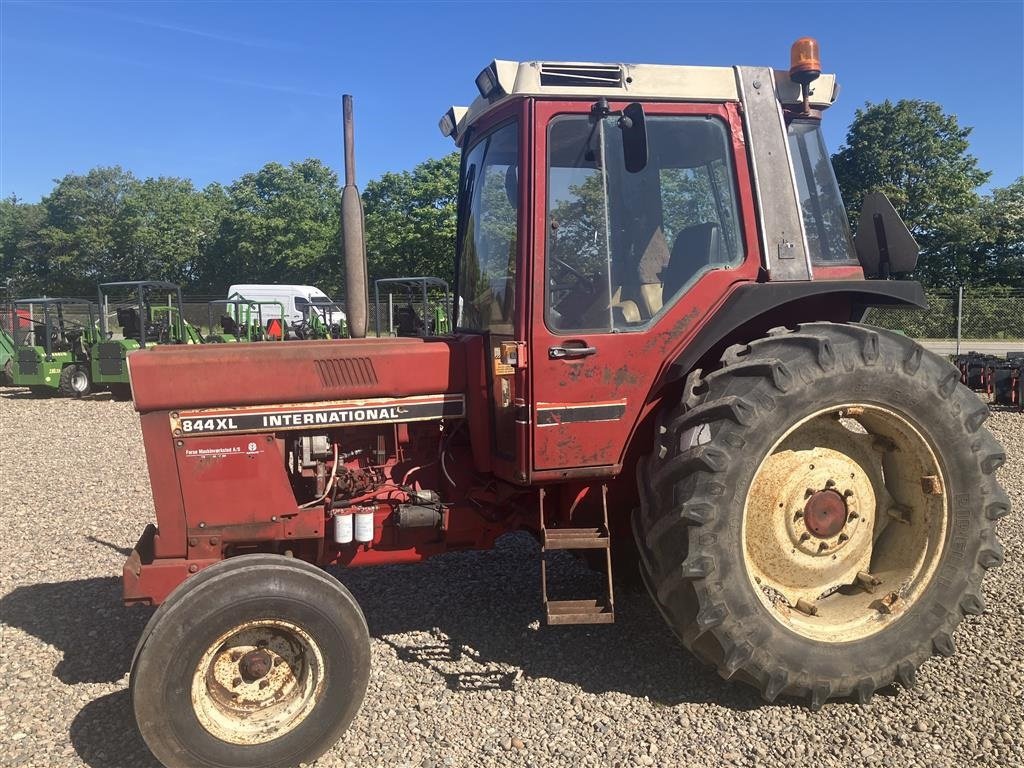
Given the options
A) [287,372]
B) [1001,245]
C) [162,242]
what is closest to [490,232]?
[287,372]

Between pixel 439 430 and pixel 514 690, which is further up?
pixel 439 430

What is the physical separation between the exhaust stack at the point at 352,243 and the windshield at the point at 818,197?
206cm

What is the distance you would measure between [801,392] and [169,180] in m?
67.8

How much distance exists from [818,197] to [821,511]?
151 cm

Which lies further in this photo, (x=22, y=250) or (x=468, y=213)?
(x=22, y=250)

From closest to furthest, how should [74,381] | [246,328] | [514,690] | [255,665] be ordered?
1. [255,665]
2. [514,690]
3. [74,381]
4. [246,328]

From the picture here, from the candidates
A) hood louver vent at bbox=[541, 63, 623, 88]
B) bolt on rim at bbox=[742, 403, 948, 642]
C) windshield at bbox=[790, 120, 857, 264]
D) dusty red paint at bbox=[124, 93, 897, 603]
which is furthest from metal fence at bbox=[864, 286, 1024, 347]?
hood louver vent at bbox=[541, 63, 623, 88]

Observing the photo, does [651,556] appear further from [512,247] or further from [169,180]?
[169,180]

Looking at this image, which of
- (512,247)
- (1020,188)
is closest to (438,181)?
(1020,188)

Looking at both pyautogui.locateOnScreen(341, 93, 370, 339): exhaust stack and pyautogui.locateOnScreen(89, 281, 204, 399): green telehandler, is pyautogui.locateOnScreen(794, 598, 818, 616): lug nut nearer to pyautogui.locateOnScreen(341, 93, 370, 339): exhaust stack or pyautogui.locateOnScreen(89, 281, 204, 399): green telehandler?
pyautogui.locateOnScreen(341, 93, 370, 339): exhaust stack

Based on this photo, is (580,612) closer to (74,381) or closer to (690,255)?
(690,255)

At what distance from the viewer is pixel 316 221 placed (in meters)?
48.4

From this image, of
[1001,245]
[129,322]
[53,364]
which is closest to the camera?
[53,364]

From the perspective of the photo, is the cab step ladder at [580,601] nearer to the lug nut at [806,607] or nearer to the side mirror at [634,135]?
the lug nut at [806,607]
